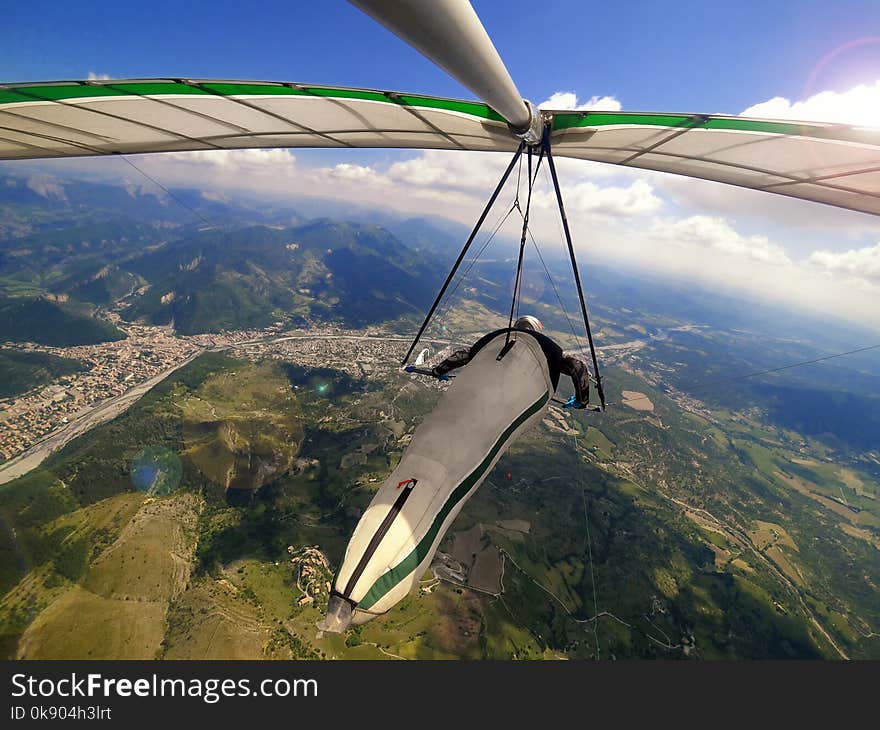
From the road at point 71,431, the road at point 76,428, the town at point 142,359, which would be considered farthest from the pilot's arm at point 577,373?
the town at point 142,359

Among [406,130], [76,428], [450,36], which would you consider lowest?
[76,428]

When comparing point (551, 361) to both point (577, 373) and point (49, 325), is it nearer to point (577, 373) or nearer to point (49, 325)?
point (577, 373)

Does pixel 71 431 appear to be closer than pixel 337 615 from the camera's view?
No

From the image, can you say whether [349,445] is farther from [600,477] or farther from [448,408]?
[448,408]

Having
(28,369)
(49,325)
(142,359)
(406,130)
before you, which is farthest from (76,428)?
(406,130)

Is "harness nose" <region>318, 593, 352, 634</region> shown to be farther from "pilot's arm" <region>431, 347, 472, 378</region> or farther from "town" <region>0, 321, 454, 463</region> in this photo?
"town" <region>0, 321, 454, 463</region>

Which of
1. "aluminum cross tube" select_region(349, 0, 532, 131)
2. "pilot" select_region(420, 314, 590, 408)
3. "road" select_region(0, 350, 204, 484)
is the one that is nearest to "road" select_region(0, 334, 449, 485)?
"road" select_region(0, 350, 204, 484)
